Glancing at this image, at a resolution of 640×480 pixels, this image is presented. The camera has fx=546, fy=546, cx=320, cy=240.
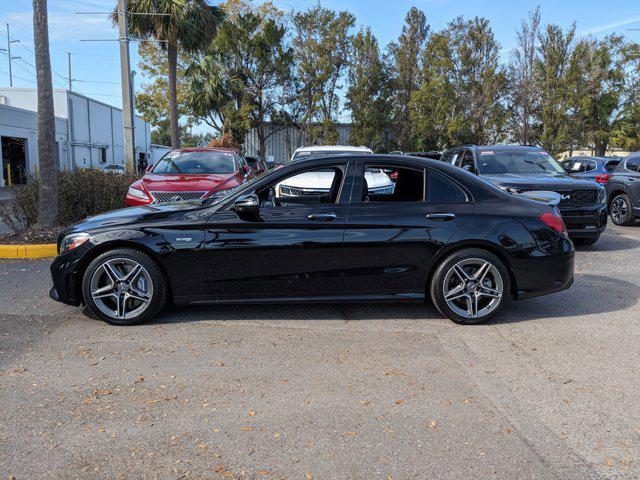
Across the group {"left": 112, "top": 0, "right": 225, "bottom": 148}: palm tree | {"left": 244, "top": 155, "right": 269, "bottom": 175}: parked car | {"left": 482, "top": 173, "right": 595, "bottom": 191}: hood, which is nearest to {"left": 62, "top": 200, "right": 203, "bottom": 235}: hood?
{"left": 482, "top": 173, "right": 595, "bottom": 191}: hood

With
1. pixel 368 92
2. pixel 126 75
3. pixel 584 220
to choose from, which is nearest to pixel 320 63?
pixel 368 92

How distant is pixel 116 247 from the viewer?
16.8 feet

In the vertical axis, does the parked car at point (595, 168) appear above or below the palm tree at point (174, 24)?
below

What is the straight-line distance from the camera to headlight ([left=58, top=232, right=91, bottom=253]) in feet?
16.7

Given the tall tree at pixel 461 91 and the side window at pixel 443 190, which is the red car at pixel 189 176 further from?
the tall tree at pixel 461 91

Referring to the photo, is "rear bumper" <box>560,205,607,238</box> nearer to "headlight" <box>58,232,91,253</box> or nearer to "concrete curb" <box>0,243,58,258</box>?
"headlight" <box>58,232,91,253</box>

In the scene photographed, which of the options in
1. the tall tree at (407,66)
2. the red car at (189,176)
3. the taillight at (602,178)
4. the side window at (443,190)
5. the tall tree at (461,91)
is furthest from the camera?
the tall tree at (407,66)

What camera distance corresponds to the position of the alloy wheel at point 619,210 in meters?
12.5

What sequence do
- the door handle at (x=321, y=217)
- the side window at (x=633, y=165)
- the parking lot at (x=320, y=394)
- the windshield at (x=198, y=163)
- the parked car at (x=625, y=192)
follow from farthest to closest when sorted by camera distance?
the side window at (x=633, y=165), the parked car at (x=625, y=192), the windshield at (x=198, y=163), the door handle at (x=321, y=217), the parking lot at (x=320, y=394)

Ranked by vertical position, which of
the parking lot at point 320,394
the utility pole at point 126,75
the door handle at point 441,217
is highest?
the utility pole at point 126,75

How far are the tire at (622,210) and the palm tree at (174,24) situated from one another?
15.7 metres

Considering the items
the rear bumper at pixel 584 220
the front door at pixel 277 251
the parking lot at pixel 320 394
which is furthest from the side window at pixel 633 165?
the front door at pixel 277 251

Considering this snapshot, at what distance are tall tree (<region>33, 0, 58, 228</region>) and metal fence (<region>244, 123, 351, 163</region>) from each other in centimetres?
3003

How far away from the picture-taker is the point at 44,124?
30.8 ft
